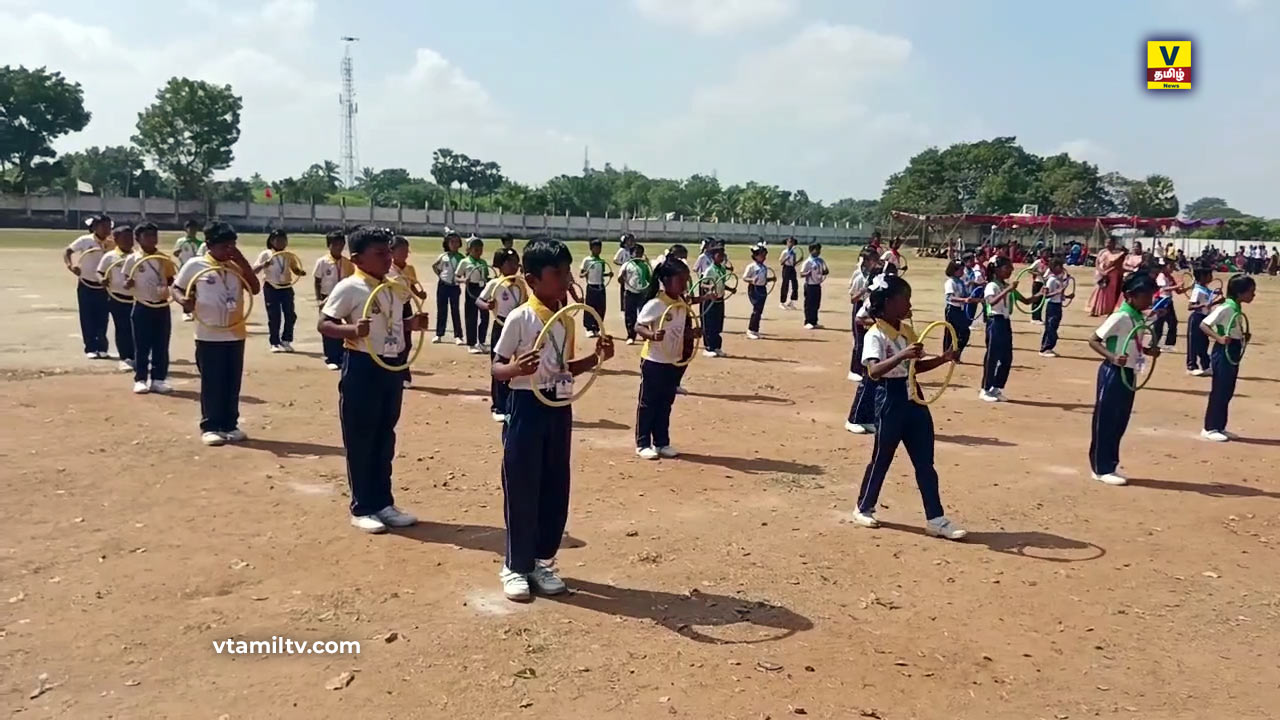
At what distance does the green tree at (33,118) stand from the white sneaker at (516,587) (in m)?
75.8

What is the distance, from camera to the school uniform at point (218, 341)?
976 cm

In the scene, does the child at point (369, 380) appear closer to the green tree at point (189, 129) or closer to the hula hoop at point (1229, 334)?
the hula hoop at point (1229, 334)

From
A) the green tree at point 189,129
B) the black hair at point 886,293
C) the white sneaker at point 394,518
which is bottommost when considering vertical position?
the white sneaker at point 394,518

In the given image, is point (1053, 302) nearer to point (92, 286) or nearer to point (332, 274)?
point (332, 274)

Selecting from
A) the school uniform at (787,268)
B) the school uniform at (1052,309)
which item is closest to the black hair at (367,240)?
the school uniform at (1052,309)

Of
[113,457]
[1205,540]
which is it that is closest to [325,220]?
[113,457]

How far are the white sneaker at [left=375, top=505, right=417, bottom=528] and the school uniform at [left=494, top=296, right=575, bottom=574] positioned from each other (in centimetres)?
162

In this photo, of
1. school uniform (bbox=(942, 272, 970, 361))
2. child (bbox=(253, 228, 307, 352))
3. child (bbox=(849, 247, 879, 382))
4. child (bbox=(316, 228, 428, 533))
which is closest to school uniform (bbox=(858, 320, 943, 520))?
child (bbox=(316, 228, 428, 533))

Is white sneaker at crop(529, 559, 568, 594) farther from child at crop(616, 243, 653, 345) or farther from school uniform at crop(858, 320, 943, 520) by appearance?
child at crop(616, 243, 653, 345)

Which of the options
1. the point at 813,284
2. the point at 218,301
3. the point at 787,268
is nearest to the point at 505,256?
the point at 218,301

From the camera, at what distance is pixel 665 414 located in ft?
33.0

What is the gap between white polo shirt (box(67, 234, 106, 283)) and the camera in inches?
568

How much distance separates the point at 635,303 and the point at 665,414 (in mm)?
10201

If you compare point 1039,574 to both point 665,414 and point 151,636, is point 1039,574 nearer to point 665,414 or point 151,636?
point 665,414
